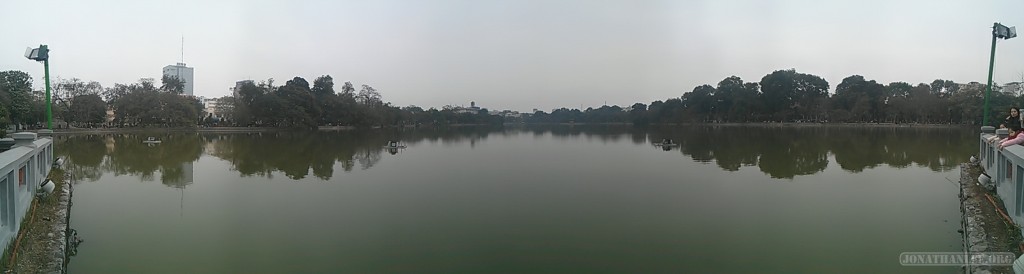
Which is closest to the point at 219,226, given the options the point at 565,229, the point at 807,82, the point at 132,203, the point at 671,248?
the point at 132,203

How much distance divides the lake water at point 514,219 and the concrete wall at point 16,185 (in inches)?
29.5

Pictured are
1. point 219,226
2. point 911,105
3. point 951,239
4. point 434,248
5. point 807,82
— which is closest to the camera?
point 434,248

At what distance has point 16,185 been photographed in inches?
251

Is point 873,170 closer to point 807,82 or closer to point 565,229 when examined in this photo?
point 565,229

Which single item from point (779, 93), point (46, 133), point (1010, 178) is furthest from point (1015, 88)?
point (46, 133)

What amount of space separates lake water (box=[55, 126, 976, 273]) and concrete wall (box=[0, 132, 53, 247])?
75cm

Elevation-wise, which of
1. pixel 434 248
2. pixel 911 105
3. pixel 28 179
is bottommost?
pixel 434 248

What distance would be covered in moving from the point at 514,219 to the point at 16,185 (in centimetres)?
607

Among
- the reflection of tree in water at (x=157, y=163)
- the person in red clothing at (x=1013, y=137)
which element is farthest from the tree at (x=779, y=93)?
the reflection of tree in water at (x=157, y=163)

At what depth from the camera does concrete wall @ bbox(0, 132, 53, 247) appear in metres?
5.72

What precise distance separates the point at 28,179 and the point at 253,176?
6128mm

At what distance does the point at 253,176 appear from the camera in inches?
555

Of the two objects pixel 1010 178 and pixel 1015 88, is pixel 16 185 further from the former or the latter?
pixel 1015 88

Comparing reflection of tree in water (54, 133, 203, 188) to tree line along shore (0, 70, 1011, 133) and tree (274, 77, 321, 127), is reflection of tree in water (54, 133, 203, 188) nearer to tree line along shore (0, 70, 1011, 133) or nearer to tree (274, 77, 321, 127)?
tree line along shore (0, 70, 1011, 133)
